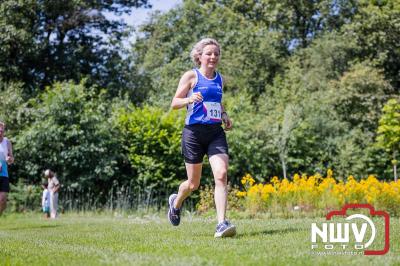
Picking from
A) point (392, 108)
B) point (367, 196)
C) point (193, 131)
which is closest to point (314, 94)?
point (392, 108)

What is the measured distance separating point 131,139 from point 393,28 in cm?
1551

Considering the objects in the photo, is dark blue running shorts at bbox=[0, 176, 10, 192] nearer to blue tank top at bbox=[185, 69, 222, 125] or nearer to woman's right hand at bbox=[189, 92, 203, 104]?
blue tank top at bbox=[185, 69, 222, 125]

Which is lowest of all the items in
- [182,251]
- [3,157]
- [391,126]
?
[182,251]

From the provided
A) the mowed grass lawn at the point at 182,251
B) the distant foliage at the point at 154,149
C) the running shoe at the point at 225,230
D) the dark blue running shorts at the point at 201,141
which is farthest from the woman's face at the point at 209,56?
the distant foliage at the point at 154,149

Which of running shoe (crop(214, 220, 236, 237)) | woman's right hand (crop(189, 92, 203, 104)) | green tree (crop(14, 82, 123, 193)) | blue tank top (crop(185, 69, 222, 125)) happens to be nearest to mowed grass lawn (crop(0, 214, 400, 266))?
running shoe (crop(214, 220, 236, 237))

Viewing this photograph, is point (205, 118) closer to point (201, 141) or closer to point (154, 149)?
point (201, 141)

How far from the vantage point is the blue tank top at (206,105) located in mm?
6332

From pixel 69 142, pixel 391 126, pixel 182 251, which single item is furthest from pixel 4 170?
pixel 391 126

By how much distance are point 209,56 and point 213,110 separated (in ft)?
1.97

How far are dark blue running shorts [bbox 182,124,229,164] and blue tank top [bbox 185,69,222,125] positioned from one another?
0.08 meters

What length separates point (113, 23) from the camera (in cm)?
2620

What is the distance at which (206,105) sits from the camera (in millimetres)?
6320

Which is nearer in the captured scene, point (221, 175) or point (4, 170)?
point (221, 175)

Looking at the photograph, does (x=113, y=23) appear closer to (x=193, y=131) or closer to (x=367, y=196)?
(x=367, y=196)
